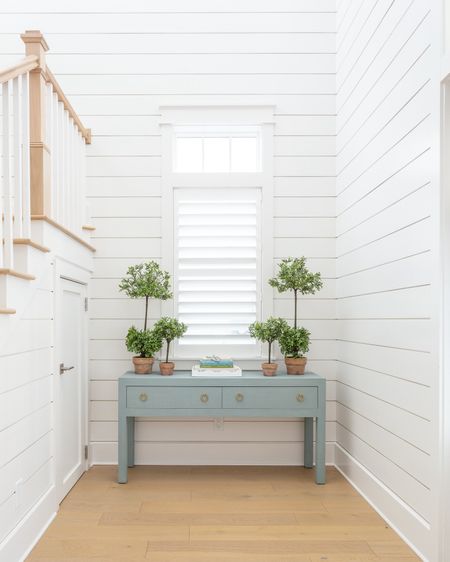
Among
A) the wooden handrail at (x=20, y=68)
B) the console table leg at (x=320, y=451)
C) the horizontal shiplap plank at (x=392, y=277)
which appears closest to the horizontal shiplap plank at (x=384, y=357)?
the horizontal shiplap plank at (x=392, y=277)

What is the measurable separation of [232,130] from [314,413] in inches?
87.1

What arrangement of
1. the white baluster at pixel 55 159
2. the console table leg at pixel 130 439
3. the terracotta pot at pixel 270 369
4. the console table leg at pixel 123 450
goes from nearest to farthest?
the white baluster at pixel 55 159, the console table leg at pixel 123 450, the terracotta pot at pixel 270 369, the console table leg at pixel 130 439

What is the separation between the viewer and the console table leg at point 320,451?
11.6 feet

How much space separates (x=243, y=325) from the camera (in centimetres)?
406

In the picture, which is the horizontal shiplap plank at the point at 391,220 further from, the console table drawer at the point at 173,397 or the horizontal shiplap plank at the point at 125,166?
the horizontal shiplap plank at the point at 125,166

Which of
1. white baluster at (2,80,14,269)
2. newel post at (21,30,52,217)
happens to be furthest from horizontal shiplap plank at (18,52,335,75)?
white baluster at (2,80,14,269)

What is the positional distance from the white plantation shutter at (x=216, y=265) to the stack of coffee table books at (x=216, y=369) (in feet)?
1.27

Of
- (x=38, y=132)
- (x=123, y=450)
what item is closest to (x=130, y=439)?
(x=123, y=450)

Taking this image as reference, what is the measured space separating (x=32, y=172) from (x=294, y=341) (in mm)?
1998

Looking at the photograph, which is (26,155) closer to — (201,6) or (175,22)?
(175,22)

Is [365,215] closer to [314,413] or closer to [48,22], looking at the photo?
[314,413]

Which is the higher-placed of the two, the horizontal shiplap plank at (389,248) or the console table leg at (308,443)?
the horizontal shiplap plank at (389,248)

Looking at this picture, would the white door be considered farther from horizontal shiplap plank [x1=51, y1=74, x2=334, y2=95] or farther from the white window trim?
horizontal shiplap plank [x1=51, y1=74, x2=334, y2=95]

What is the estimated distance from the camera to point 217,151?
4.22 meters
